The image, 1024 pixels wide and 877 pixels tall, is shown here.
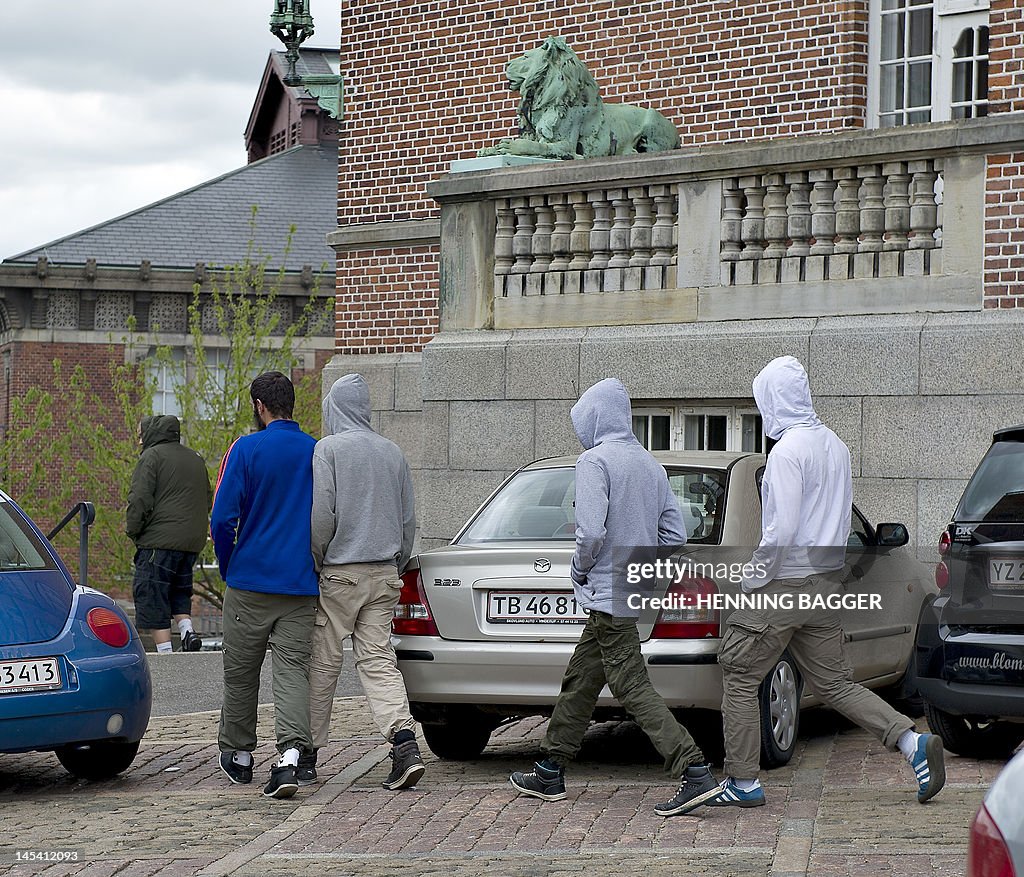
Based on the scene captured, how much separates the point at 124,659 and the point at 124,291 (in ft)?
87.4

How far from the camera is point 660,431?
13.5 m

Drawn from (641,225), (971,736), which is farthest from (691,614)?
(641,225)

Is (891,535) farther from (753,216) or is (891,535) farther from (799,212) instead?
(753,216)

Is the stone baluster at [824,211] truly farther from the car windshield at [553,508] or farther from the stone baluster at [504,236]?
the car windshield at [553,508]

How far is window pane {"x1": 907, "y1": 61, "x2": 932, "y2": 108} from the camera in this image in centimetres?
1441

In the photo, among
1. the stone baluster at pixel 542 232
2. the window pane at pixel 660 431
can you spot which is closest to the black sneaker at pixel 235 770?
the window pane at pixel 660 431

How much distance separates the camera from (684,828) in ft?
22.4

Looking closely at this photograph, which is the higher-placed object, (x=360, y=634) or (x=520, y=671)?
(x=360, y=634)

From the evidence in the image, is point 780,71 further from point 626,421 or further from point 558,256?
point 626,421

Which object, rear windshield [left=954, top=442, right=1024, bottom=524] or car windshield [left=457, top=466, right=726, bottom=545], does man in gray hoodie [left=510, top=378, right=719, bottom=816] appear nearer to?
car windshield [left=457, top=466, right=726, bottom=545]

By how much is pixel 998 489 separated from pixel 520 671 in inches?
92.0

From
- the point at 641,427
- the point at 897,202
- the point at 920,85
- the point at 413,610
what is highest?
the point at 920,85

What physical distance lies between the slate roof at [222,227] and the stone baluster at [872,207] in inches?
807

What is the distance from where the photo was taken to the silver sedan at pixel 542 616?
7.52 metres
